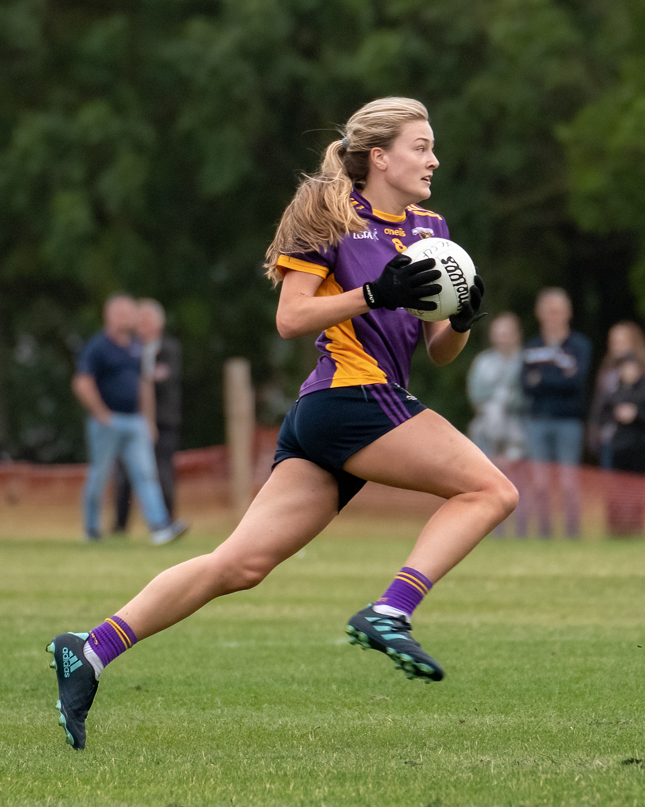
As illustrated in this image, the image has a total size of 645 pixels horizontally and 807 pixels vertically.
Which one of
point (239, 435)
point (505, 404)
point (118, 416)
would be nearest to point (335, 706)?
point (118, 416)

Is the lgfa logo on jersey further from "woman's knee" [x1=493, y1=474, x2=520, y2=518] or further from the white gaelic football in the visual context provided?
"woman's knee" [x1=493, y1=474, x2=520, y2=518]

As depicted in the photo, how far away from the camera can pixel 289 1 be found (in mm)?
22281

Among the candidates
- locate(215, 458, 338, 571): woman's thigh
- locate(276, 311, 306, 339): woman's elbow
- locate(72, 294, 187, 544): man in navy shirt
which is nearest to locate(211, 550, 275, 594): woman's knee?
locate(215, 458, 338, 571): woman's thigh

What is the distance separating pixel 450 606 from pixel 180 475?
954 cm

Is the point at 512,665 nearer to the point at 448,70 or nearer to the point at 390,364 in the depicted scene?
the point at 390,364

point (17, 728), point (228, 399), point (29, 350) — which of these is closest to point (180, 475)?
point (228, 399)

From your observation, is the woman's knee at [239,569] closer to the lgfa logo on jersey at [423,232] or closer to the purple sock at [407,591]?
the purple sock at [407,591]

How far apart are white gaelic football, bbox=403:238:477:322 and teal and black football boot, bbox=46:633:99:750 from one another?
1546 mm

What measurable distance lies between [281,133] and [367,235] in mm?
20072

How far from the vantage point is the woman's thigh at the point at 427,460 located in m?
4.32

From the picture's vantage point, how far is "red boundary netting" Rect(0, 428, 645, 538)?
1408cm

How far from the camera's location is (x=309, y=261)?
4434 millimetres

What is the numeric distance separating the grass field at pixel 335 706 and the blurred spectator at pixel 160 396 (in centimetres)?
486

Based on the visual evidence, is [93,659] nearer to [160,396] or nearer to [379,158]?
[379,158]
